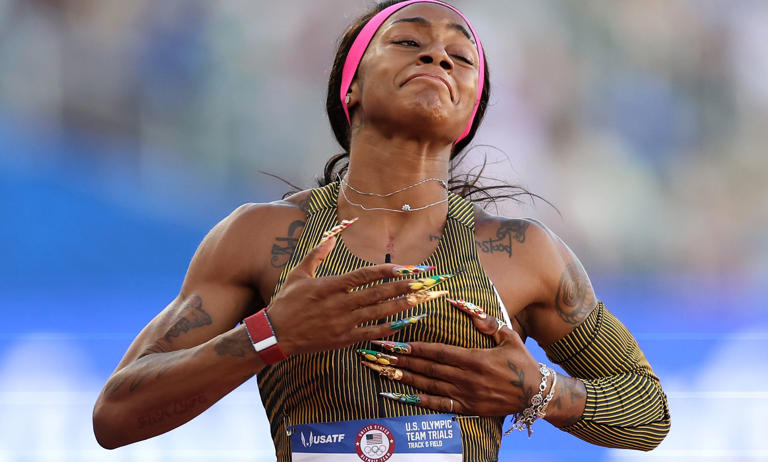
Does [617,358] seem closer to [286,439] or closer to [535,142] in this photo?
[286,439]

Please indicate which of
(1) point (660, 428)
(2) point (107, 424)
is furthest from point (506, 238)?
(2) point (107, 424)

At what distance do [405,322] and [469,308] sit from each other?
0.23m

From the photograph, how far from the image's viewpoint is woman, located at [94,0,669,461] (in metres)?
1.78

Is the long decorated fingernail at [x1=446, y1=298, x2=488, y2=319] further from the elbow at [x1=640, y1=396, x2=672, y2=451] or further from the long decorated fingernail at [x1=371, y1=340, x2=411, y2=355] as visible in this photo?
the elbow at [x1=640, y1=396, x2=672, y2=451]

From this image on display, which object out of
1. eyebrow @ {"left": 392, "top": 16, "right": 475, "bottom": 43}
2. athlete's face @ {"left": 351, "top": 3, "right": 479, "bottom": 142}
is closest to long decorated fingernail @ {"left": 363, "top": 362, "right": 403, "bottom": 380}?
athlete's face @ {"left": 351, "top": 3, "right": 479, "bottom": 142}

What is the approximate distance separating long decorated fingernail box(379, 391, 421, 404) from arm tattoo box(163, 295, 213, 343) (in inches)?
17.2

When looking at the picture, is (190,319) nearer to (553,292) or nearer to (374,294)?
(374,294)

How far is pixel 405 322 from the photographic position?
1.79m

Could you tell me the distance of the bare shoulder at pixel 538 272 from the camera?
2.19 meters

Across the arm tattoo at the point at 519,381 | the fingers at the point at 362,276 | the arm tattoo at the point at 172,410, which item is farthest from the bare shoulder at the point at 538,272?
the arm tattoo at the point at 172,410

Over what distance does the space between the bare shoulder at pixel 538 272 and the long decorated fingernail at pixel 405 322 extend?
30cm

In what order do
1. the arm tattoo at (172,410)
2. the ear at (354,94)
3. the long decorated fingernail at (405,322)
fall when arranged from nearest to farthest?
the long decorated fingernail at (405,322)
the arm tattoo at (172,410)
the ear at (354,94)

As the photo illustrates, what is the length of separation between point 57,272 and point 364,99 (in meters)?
3.04

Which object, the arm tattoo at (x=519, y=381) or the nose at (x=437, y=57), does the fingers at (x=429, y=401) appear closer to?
the arm tattoo at (x=519, y=381)
